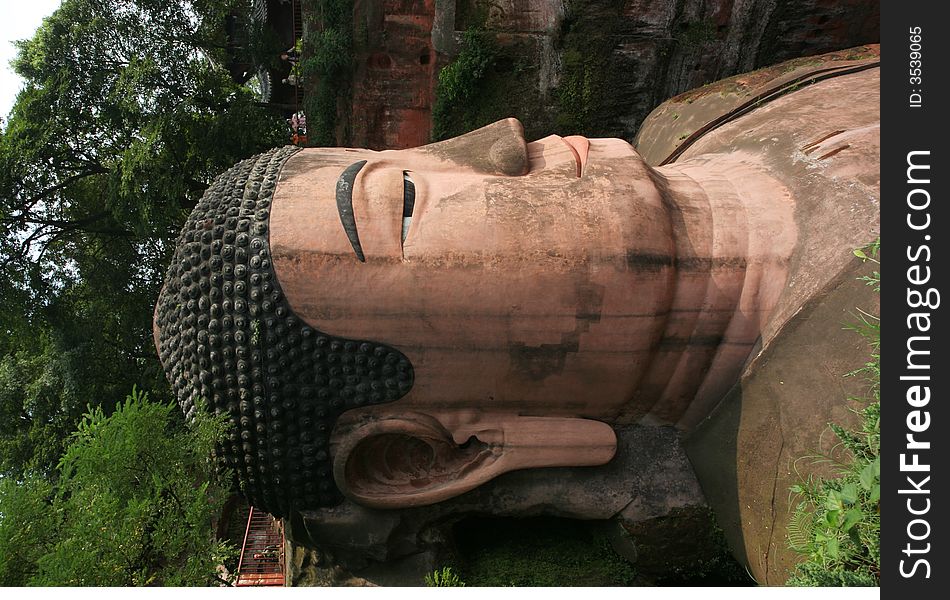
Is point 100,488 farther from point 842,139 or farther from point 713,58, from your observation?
point 713,58

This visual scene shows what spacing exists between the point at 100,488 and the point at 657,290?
8.52ft

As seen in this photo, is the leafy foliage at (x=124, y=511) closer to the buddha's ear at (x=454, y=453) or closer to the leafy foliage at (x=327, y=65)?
the buddha's ear at (x=454, y=453)

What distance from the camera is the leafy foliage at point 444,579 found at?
3.40 metres

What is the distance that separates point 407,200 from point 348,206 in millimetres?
260

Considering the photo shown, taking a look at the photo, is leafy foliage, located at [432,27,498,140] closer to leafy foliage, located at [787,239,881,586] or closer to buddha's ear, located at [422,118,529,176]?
buddha's ear, located at [422,118,529,176]

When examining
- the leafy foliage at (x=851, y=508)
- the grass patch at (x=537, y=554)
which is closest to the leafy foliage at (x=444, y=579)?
the grass patch at (x=537, y=554)

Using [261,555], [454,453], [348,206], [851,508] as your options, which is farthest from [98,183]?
[851,508]

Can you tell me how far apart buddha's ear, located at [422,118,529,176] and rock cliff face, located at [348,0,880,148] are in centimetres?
402

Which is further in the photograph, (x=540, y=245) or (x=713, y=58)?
(x=713, y=58)

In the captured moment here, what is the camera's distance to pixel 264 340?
3100mm

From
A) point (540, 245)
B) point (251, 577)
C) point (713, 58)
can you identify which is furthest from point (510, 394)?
point (713, 58)

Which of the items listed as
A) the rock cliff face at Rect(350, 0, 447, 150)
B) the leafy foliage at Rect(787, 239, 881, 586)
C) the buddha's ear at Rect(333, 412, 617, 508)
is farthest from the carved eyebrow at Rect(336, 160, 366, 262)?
the rock cliff face at Rect(350, 0, 447, 150)

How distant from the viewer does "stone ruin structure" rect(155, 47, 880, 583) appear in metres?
3.02
